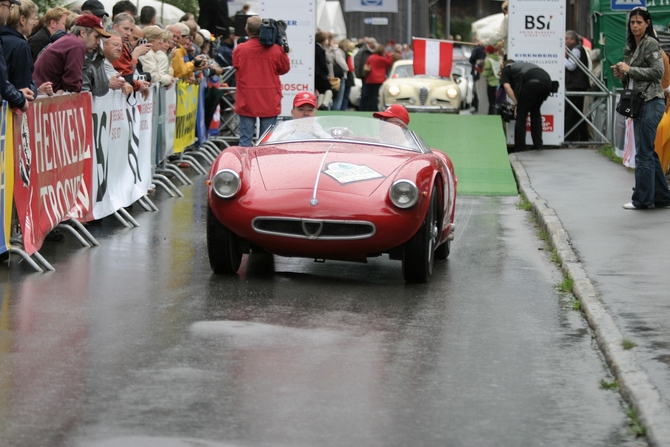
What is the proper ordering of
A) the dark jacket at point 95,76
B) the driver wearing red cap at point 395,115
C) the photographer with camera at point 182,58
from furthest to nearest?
the photographer with camera at point 182,58 < the driver wearing red cap at point 395,115 < the dark jacket at point 95,76

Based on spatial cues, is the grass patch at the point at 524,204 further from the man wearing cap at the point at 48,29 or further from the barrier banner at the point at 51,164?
the man wearing cap at the point at 48,29

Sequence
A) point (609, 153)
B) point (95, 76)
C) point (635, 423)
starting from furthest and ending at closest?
1. point (609, 153)
2. point (95, 76)
3. point (635, 423)

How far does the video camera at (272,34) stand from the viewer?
57.9ft

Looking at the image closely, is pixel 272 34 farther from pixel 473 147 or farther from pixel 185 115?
pixel 473 147

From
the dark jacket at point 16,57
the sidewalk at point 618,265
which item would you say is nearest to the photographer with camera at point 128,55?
the dark jacket at point 16,57

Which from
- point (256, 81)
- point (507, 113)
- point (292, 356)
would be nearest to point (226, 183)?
point (292, 356)

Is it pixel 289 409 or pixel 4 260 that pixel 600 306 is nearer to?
pixel 289 409

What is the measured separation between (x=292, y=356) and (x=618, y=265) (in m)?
3.96

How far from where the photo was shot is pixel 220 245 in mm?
8758

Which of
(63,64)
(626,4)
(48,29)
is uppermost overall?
(626,4)

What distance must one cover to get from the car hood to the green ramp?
643 cm

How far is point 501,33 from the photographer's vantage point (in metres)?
24.7

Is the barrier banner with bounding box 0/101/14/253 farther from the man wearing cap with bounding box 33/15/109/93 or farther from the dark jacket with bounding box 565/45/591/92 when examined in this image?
the dark jacket with bounding box 565/45/591/92

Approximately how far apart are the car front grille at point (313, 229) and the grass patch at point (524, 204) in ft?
19.1
